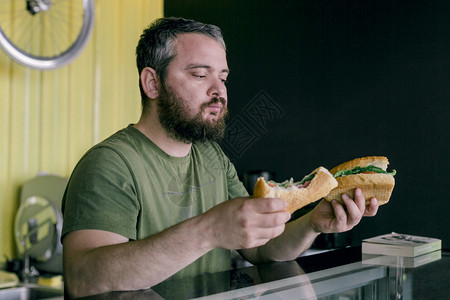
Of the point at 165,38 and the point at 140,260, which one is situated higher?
the point at 165,38

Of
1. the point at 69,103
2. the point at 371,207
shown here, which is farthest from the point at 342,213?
the point at 69,103

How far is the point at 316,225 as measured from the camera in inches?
57.3

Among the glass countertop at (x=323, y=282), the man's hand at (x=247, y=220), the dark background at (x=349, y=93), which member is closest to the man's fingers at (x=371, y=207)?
the glass countertop at (x=323, y=282)

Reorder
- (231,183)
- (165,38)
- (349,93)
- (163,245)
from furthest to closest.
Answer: (349,93) → (231,183) → (165,38) → (163,245)

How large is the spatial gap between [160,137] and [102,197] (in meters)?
0.40

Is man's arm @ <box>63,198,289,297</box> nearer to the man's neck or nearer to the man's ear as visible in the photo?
the man's neck

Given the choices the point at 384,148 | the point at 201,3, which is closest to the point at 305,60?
the point at 384,148

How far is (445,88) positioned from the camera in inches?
98.6

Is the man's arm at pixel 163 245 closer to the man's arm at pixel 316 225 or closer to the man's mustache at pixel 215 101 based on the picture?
the man's arm at pixel 316 225

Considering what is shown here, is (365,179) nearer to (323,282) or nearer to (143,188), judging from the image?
(323,282)

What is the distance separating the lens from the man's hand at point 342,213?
4.30 ft

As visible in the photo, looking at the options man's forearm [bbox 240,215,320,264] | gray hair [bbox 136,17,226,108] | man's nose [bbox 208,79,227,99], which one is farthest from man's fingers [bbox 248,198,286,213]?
gray hair [bbox 136,17,226,108]

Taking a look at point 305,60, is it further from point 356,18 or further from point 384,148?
point 384,148

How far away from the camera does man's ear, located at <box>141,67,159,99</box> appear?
5.63 ft
